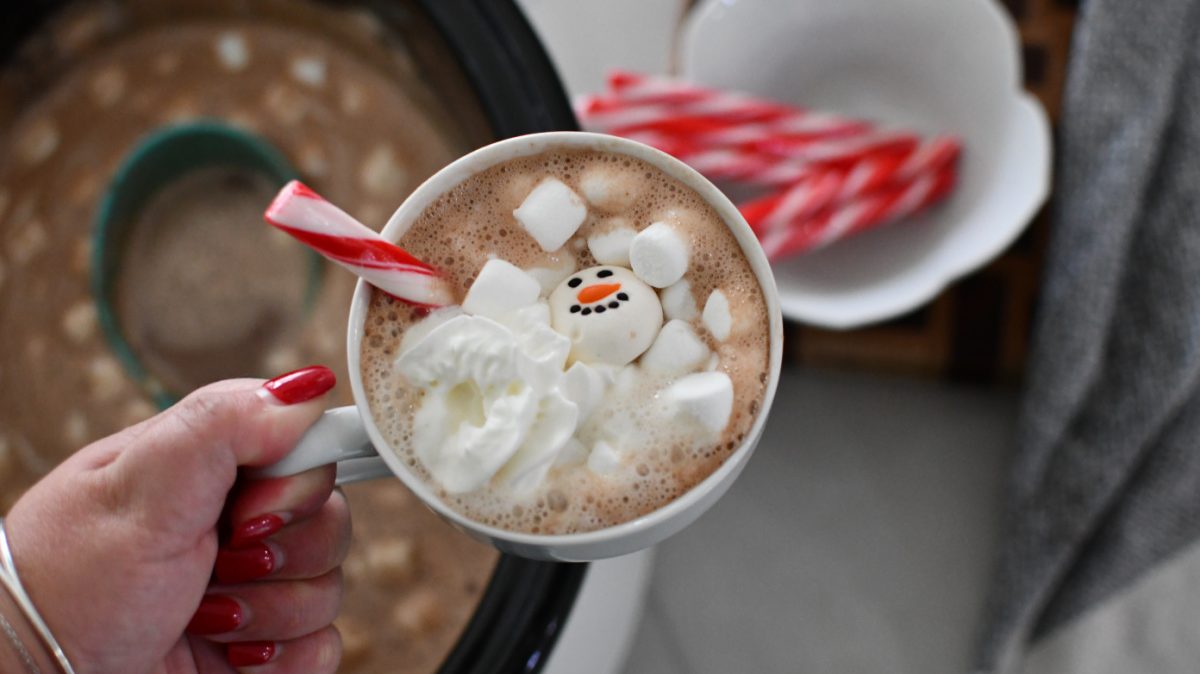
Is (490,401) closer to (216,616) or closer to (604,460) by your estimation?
(604,460)

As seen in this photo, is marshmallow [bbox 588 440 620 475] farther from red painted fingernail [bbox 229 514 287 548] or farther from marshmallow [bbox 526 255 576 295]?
red painted fingernail [bbox 229 514 287 548]

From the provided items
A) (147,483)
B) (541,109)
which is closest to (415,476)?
(147,483)

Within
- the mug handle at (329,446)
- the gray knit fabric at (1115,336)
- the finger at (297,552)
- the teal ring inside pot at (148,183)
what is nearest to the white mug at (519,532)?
the mug handle at (329,446)

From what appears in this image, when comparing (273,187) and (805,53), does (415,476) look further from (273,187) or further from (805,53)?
(805,53)

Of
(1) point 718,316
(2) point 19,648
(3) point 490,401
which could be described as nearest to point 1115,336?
(1) point 718,316

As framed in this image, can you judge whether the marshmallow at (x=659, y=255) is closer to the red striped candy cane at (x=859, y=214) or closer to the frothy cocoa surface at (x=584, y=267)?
the frothy cocoa surface at (x=584, y=267)

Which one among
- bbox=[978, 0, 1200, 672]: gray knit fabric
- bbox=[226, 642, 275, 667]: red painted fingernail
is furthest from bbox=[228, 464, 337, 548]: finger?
bbox=[978, 0, 1200, 672]: gray knit fabric
